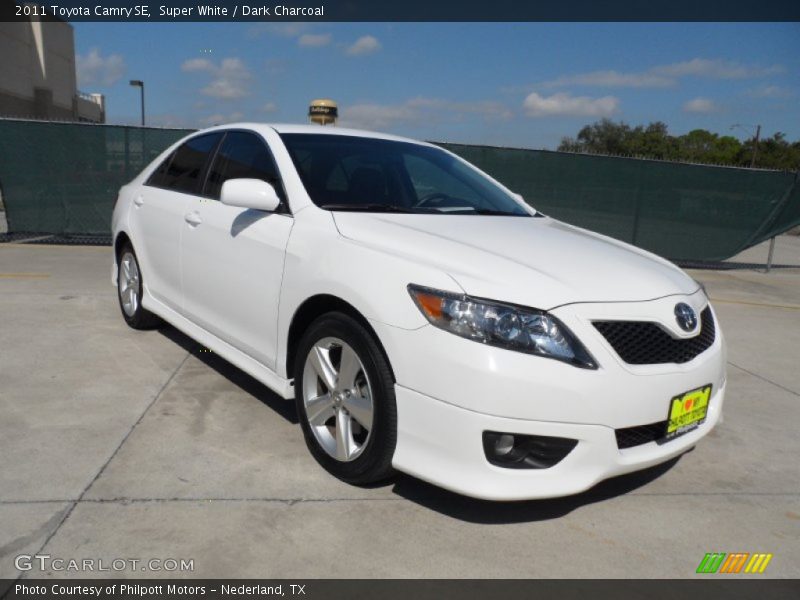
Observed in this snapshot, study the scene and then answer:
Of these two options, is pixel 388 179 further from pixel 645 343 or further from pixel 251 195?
pixel 645 343

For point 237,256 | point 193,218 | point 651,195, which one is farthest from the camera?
point 651,195

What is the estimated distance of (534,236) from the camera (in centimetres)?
328

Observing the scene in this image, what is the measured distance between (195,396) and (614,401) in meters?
2.53

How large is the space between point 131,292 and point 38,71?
36.7 meters

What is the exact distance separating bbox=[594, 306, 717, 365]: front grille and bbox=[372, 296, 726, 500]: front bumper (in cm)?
4

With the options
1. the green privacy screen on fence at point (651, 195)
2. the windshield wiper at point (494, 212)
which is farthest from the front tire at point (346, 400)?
the green privacy screen on fence at point (651, 195)

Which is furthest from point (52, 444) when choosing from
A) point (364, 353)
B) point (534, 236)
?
point (534, 236)

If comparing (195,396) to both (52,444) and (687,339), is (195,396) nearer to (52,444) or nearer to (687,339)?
(52,444)

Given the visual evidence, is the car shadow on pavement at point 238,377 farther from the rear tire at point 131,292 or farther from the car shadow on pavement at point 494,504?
the car shadow on pavement at point 494,504

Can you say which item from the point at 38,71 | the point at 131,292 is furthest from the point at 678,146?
the point at 131,292

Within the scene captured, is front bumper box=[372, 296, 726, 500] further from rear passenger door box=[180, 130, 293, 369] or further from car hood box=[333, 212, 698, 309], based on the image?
rear passenger door box=[180, 130, 293, 369]

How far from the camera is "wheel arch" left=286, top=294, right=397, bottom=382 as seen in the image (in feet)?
8.90

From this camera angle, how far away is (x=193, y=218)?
407cm
